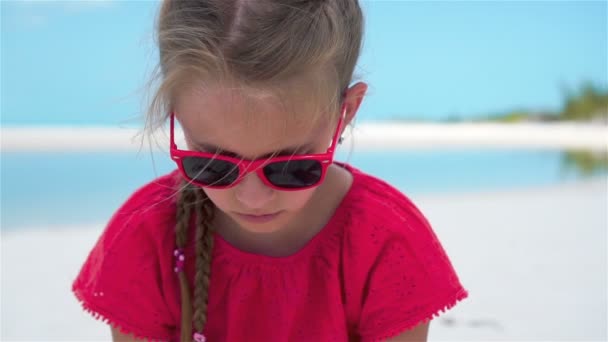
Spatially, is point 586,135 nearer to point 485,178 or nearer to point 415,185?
point 485,178

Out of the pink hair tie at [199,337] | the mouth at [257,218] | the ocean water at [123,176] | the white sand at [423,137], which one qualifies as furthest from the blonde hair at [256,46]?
the white sand at [423,137]

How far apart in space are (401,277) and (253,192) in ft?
1.34

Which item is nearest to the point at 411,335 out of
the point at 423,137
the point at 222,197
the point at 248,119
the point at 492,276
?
the point at 222,197

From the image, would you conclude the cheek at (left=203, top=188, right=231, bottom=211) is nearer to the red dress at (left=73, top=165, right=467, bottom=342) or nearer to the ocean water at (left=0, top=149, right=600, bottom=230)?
the red dress at (left=73, top=165, right=467, bottom=342)

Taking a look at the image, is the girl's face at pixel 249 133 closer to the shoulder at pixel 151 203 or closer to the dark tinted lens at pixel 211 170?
the dark tinted lens at pixel 211 170

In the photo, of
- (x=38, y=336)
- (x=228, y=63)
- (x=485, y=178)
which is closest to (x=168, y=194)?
(x=228, y=63)

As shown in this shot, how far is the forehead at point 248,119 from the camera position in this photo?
3.78ft

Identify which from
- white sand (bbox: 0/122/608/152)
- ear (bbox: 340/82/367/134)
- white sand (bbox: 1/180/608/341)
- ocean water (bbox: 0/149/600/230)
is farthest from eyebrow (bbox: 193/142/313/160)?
white sand (bbox: 0/122/608/152)

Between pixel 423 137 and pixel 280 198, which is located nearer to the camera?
pixel 280 198

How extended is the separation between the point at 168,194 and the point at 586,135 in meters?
10.0

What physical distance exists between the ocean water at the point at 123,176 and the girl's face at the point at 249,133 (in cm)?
170

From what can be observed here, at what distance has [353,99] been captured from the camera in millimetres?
1348

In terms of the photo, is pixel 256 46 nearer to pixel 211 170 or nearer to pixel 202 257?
pixel 211 170

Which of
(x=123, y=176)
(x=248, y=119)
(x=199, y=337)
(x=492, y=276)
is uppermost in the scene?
(x=248, y=119)
